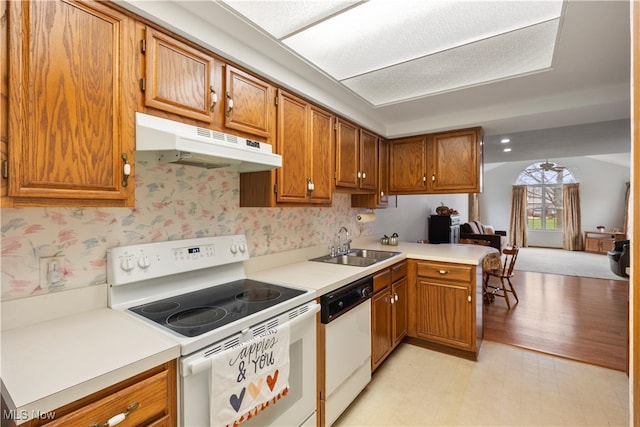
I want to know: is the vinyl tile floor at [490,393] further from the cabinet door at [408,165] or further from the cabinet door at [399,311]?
the cabinet door at [408,165]

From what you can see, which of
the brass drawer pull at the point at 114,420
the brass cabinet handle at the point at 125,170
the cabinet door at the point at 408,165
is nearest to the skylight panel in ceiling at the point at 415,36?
the brass cabinet handle at the point at 125,170

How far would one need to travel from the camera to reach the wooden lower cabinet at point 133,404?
0.81 meters

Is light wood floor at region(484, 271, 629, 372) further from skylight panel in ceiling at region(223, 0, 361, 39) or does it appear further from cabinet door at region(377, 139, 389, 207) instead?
skylight panel in ceiling at region(223, 0, 361, 39)

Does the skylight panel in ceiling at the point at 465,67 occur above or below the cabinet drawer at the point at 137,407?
above

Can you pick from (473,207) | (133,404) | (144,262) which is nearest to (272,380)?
(133,404)

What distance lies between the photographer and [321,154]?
2.32 metres

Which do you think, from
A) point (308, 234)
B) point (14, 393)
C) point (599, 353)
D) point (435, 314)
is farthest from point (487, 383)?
point (14, 393)

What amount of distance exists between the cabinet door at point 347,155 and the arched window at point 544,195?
9.41 meters

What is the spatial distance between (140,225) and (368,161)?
2.14 meters

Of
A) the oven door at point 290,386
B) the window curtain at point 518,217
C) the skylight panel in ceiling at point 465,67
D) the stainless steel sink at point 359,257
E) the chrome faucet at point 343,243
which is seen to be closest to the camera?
the oven door at point 290,386

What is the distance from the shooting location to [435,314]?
9.05 feet

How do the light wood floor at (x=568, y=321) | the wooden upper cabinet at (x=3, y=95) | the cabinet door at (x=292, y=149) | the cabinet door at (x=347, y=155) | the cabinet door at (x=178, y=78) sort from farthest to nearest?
1. the light wood floor at (x=568, y=321)
2. the cabinet door at (x=347, y=155)
3. the cabinet door at (x=292, y=149)
4. the cabinet door at (x=178, y=78)
5. the wooden upper cabinet at (x=3, y=95)

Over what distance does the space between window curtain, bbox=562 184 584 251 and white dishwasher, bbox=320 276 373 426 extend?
10.0 metres

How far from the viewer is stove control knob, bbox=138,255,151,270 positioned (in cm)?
145
